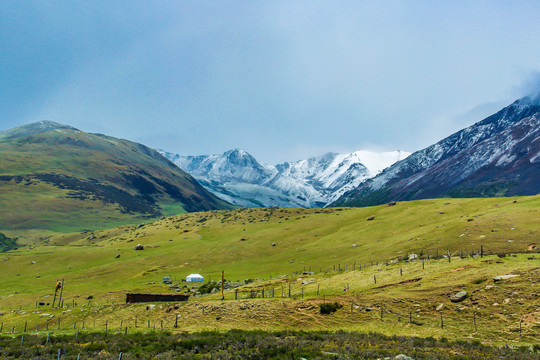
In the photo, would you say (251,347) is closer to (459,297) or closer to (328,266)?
(459,297)

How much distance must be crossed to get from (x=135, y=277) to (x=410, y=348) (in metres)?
81.3

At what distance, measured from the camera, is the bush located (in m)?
37.3

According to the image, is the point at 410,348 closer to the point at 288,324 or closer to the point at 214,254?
the point at 288,324

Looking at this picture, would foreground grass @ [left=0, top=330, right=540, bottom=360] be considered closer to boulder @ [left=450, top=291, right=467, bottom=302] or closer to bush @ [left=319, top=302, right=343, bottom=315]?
bush @ [left=319, top=302, right=343, bottom=315]

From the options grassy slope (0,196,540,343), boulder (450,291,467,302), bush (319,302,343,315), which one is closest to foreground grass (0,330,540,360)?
grassy slope (0,196,540,343)

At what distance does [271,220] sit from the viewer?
15712 centimetres

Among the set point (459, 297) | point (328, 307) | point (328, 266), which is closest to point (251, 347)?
point (328, 307)

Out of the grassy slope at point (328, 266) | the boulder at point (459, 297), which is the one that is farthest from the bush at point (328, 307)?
the boulder at point (459, 297)

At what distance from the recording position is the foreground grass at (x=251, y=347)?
24.1 metres

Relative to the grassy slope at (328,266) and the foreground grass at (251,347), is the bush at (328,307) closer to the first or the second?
the grassy slope at (328,266)

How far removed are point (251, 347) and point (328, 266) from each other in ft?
157

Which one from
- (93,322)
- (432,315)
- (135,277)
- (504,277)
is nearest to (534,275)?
(504,277)

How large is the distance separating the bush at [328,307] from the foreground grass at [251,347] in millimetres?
4828

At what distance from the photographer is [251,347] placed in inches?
1117
